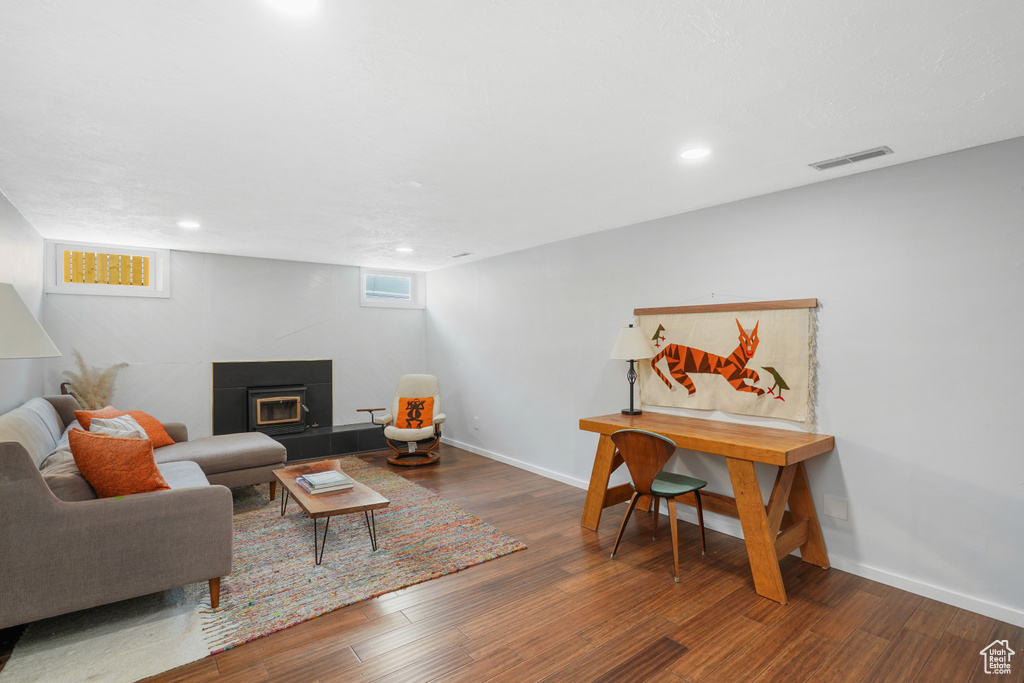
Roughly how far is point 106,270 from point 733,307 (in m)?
5.97

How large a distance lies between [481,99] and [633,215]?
2.21 metres

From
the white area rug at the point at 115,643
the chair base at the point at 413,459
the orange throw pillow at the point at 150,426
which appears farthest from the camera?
the chair base at the point at 413,459

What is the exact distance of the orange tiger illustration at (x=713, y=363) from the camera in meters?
3.39

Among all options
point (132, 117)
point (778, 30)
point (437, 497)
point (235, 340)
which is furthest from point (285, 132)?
point (235, 340)

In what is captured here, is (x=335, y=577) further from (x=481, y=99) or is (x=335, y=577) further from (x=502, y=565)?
(x=481, y=99)

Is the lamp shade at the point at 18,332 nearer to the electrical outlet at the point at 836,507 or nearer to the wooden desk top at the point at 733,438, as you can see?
the wooden desk top at the point at 733,438

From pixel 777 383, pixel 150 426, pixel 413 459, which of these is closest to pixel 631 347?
pixel 777 383

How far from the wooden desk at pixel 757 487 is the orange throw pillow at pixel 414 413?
265cm

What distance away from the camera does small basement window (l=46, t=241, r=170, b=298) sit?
483 centimetres

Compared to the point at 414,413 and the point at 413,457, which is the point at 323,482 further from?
the point at 414,413

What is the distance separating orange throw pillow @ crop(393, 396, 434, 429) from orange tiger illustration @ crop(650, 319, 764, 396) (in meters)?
2.87

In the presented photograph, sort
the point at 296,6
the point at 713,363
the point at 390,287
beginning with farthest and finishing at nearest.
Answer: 1. the point at 390,287
2. the point at 713,363
3. the point at 296,6

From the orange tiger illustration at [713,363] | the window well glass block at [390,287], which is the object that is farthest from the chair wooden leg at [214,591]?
the window well glass block at [390,287]

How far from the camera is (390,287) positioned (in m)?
7.00
